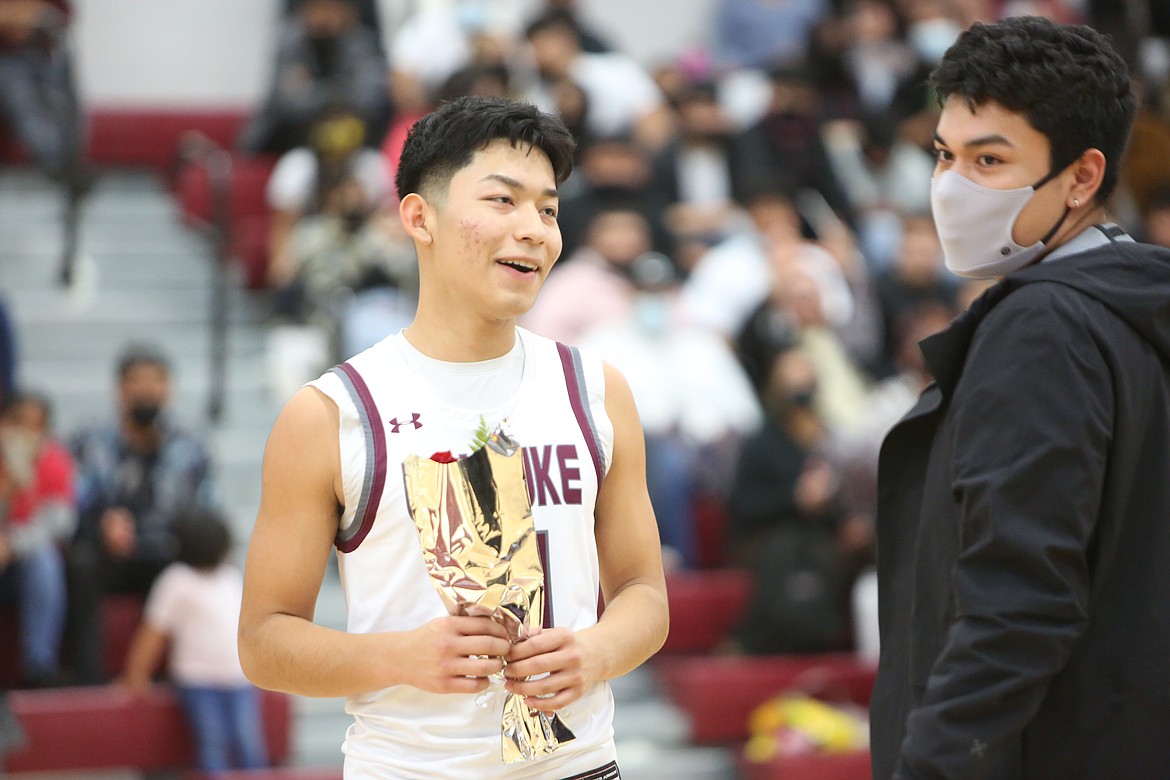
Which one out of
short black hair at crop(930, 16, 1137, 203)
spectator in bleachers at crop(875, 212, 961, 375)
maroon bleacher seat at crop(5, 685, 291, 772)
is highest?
spectator in bleachers at crop(875, 212, 961, 375)

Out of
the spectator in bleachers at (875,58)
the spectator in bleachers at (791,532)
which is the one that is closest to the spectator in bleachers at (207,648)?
the spectator in bleachers at (791,532)

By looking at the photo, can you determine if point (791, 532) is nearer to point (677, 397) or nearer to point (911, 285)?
point (677, 397)

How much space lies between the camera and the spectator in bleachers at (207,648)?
6.50m

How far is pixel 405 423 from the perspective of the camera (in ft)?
8.35

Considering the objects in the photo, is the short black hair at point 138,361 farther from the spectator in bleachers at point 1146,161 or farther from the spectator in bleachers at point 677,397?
the spectator in bleachers at point 1146,161

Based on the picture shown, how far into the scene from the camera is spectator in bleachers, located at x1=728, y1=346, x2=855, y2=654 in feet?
24.1

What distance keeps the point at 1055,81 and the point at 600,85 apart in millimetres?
8373

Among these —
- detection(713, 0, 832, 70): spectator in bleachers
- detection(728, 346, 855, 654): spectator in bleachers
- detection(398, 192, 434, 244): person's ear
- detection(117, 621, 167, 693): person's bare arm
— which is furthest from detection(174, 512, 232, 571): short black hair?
detection(713, 0, 832, 70): spectator in bleachers

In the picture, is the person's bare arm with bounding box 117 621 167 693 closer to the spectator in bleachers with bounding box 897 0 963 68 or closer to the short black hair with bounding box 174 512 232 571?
the short black hair with bounding box 174 512 232 571

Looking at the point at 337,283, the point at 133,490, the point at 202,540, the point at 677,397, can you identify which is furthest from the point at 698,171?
the point at 202,540

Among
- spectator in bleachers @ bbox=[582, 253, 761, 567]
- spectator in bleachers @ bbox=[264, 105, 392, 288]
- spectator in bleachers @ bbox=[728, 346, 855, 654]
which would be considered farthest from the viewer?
spectator in bleachers @ bbox=[264, 105, 392, 288]

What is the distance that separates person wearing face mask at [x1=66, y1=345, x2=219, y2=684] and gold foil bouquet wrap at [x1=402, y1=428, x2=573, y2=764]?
15.4 feet

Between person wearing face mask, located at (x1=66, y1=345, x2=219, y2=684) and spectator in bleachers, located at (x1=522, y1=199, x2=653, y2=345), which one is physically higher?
spectator in bleachers, located at (x1=522, y1=199, x2=653, y2=345)

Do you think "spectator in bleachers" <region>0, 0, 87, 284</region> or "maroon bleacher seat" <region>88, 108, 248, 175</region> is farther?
"maroon bleacher seat" <region>88, 108, 248, 175</region>
